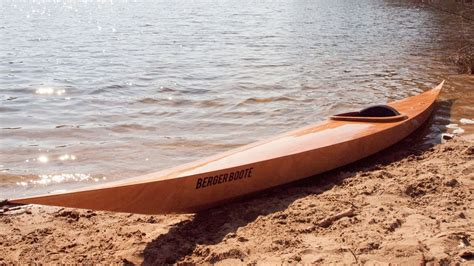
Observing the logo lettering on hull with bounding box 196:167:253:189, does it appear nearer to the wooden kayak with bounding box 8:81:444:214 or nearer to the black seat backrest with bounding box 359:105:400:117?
the wooden kayak with bounding box 8:81:444:214

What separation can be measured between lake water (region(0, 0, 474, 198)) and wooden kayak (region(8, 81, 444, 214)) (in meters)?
1.19

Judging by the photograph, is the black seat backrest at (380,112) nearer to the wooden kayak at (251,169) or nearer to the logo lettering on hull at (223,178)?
the wooden kayak at (251,169)

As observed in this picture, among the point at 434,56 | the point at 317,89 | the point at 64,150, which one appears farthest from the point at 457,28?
the point at 64,150

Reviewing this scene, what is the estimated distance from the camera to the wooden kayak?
3170mm

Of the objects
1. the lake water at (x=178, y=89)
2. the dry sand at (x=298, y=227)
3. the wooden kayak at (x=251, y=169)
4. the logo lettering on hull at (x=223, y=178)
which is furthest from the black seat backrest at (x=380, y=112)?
the logo lettering on hull at (x=223, y=178)

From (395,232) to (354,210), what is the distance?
1.49 feet

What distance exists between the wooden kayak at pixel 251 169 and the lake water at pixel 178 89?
119 centimetres

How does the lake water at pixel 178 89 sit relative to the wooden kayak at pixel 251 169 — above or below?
below

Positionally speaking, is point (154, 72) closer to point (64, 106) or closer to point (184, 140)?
point (64, 106)

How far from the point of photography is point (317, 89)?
898 centimetres

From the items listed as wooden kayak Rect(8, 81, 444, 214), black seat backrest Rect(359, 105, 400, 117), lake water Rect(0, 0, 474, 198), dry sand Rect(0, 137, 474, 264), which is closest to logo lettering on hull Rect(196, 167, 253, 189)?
wooden kayak Rect(8, 81, 444, 214)

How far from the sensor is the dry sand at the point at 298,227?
9.76 ft

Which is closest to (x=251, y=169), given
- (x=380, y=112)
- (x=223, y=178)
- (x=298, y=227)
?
(x=223, y=178)

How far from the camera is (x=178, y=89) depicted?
918 cm
